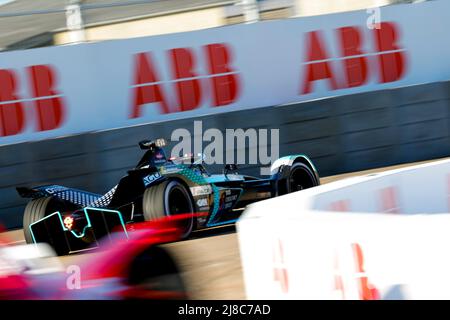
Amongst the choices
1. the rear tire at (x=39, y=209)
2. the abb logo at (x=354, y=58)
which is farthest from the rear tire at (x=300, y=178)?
the abb logo at (x=354, y=58)

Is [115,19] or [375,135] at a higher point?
[115,19]

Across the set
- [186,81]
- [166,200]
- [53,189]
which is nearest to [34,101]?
[186,81]

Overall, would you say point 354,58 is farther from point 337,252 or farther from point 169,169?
point 337,252

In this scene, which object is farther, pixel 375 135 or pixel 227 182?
pixel 375 135

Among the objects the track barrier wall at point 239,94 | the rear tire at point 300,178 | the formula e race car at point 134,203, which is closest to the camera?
the formula e race car at point 134,203

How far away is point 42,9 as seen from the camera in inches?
556

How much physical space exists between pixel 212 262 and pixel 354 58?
802 cm

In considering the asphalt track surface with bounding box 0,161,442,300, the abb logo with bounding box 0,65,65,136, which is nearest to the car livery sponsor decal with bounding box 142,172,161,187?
the asphalt track surface with bounding box 0,161,442,300

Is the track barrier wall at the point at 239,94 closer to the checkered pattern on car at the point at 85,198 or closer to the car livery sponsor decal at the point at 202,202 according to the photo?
the checkered pattern on car at the point at 85,198

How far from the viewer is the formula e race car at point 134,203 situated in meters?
8.37

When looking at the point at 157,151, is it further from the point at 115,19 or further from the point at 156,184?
the point at 115,19

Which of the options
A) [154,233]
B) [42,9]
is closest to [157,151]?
[154,233]

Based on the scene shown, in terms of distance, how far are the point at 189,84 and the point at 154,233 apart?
9.25 meters

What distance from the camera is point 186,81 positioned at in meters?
13.9
